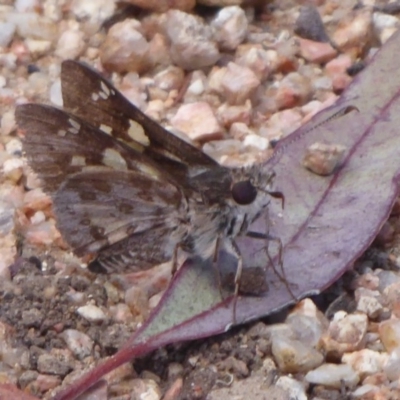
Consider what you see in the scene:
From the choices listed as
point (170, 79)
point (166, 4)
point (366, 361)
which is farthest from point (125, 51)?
point (366, 361)

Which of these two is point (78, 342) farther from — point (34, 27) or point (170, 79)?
point (34, 27)

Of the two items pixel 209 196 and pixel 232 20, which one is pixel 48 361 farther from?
pixel 232 20

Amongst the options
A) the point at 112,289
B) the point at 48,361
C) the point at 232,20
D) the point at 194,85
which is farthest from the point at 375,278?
the point at 232,20

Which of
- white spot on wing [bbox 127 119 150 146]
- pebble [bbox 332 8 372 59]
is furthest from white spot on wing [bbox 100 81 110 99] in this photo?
pebble [bbox 332 8 372 59]

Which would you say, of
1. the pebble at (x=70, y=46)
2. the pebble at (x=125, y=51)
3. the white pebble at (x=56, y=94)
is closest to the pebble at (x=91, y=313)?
the white pebble at (x=56, y=94)

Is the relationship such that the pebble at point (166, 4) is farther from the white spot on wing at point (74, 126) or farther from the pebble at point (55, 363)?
the pebble at point (55, 363)

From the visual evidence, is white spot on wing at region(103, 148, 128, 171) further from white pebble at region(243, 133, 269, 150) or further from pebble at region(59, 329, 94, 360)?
white pebble at region(243, 133, 269, 150)

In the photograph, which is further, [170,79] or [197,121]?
[170,79]
